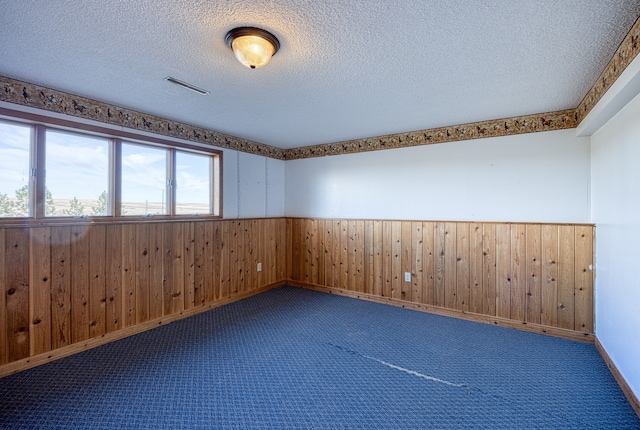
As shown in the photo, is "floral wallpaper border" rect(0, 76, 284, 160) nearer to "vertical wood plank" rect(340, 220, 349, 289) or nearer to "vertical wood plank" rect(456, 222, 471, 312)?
"vertical wood plank" rect(340, 220, 349, 289)

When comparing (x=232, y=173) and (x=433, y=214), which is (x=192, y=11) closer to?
(x=232, y=173)

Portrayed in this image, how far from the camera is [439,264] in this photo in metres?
3.83

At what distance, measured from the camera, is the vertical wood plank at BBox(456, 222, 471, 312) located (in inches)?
144

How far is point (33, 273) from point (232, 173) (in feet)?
7.93

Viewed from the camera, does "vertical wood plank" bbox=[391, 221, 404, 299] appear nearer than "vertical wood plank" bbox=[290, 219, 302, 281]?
Yes

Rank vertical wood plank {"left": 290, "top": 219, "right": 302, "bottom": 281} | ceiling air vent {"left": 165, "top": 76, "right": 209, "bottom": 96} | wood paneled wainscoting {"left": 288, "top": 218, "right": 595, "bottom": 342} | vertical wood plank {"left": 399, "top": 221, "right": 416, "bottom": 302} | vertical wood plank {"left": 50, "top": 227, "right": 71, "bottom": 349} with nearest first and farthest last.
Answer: ceiling air vent {"left": 165, "top": 76, "right": 209, "bottom": 96}
vertical wood plank {"left": 50, "top": 227, "right": 71, "bottom": 349}
wood paneled wainscoting {"left": 288, "top": 218, "right": 595, "bottom": 342}
vertical wood plank {"left": 399, "top": 221, "right": 416, "bottom": 302}
vertical wood plank {"left": 290, "top": 219, "right": 302, "bottom": 281}

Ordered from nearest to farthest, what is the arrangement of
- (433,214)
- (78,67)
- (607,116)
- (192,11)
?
1. (192,11)
2. (78,67)
3. (607,116)
4. (433,214)

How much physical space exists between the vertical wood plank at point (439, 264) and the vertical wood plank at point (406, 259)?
0.98ft

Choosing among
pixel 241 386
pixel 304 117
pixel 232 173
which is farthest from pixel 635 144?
pixel 232 173

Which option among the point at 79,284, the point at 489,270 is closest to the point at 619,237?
the point at 489,270

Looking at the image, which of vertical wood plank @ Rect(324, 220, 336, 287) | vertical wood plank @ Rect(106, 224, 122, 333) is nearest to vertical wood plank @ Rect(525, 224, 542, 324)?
vertical wood plank @ Rect(324, 220, 336, 287)

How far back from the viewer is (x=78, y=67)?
2.21 m

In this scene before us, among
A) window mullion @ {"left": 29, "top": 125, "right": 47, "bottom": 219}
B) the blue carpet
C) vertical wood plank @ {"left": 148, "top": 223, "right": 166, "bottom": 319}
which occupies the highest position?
window mullion @ {"left": 29, "top": 125, "right": 47, "bottom": 219}

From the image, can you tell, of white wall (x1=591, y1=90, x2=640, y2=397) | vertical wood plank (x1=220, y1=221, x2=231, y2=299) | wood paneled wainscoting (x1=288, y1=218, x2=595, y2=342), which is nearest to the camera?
white wall (x1=591, y1=90, x2=640, y2=397)
